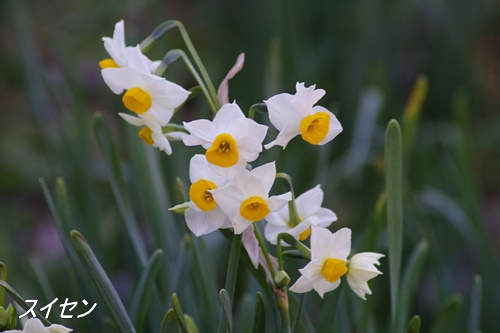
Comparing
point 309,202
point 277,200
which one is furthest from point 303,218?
point 277,200

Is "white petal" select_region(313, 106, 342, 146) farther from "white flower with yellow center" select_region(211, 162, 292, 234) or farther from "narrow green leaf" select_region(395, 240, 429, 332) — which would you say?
"narrow green leaf" select_region(395, 240, 429, 332)

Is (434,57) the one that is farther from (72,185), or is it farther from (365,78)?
(72,185)

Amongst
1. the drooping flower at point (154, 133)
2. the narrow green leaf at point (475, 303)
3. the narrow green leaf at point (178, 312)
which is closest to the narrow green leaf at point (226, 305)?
the narrow green leaf at point (178, 312)

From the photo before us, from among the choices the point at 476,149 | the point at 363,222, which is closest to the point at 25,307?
the point at 363,222

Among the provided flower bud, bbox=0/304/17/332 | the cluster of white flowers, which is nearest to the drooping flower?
the cluster of white flowers

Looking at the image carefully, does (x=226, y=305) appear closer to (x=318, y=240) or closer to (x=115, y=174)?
(x=318, y=240)
